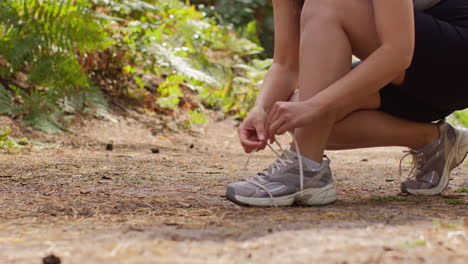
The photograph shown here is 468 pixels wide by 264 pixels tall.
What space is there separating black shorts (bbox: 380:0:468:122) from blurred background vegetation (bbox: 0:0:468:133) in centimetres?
323

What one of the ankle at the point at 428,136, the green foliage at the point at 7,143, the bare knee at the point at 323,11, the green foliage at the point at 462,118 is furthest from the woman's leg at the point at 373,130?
the green foliage at the point at 462,118

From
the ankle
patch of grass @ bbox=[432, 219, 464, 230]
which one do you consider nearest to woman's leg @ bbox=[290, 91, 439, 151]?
the ankle

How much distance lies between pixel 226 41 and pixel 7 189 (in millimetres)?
6153

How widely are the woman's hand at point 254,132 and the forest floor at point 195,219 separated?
23 cm

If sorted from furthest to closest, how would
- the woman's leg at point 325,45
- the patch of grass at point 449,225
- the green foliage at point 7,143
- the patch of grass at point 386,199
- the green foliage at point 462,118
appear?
the green foliage at point 462,118, the green foliage at point 7,143, the patch of grass at point 386,199, the woman's leg at point 325,45, the patch of grass at point 449,225

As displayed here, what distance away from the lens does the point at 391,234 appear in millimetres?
1297

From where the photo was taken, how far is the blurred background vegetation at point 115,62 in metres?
4.50

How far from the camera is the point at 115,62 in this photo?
562cm

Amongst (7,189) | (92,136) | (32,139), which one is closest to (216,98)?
(92,136)

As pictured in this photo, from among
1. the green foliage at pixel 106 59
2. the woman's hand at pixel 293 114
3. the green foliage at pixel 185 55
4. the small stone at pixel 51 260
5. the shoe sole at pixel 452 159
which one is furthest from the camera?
the green foliage at pixel 185 55

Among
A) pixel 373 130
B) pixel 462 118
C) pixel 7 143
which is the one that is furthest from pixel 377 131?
pixel 462 118

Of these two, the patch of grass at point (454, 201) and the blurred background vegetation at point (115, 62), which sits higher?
the blurred background vegetation at point (115, 62)

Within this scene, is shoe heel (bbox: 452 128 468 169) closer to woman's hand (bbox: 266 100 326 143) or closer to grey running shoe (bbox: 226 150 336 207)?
grey running shoe (bbox: 226 150 336 207)

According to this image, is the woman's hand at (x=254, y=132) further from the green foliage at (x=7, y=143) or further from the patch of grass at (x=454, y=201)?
the green foliage at (x=7, y=143)
